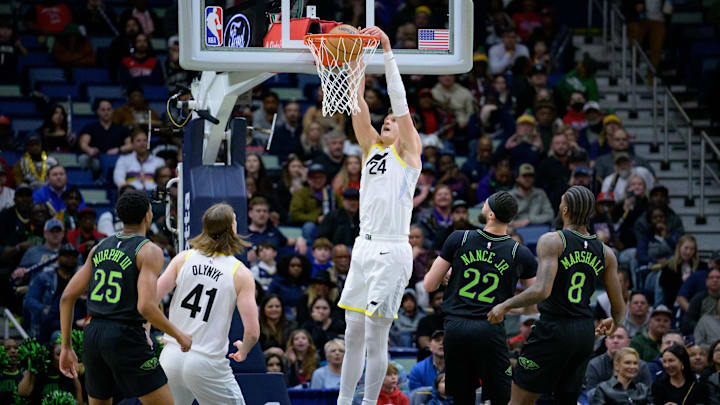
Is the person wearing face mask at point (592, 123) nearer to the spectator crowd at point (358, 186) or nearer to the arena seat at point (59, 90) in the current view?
the spectator crowd at point (358, 186)

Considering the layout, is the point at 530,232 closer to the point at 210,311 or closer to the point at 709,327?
the point at 709,327

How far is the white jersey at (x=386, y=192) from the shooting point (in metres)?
9.02

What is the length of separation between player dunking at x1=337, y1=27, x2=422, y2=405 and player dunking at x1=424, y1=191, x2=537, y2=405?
1.26ft

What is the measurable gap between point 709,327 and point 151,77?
9.44m

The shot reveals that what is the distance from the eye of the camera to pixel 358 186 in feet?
51.5

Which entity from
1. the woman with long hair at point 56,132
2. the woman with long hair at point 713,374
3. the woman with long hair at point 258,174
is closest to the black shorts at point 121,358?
the woman with long hair at point 713,374

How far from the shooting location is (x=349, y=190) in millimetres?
15055

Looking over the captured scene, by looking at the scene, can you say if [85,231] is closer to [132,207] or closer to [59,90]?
[59,90]

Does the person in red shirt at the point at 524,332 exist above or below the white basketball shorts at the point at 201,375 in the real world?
below

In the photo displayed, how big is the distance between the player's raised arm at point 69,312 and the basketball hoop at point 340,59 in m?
2.17

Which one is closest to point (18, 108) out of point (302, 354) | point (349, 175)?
point (349, 175)

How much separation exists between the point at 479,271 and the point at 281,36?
239 cm

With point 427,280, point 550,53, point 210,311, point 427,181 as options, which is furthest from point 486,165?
point 210,311

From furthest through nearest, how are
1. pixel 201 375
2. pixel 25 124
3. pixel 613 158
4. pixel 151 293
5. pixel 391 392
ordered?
pixel 25 124 < pixel 613 158 < pixel 391 392 < pixel 151 293 < pixel 201 375
